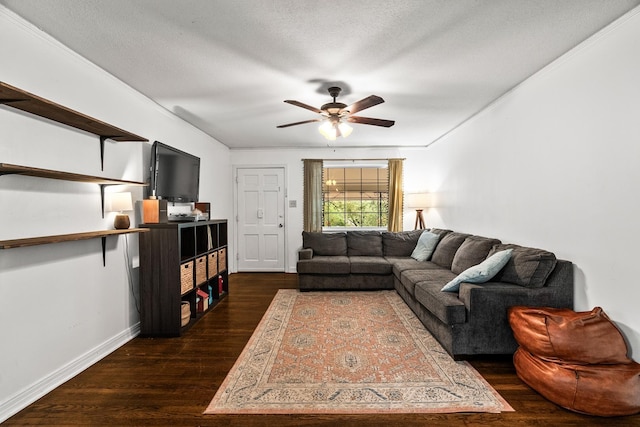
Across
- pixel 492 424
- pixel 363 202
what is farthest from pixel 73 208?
pixel 363 202

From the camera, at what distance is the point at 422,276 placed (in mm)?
3676

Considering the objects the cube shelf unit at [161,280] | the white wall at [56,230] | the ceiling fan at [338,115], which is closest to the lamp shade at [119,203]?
the white wall at [56,230]

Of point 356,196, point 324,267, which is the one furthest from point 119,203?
point 356,196

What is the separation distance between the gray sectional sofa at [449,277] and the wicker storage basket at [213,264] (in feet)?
3.98

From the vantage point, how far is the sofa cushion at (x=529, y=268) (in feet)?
8.43

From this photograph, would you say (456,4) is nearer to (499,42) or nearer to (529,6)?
(529,6)

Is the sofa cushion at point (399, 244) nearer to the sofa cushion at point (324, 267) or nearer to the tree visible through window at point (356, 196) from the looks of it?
the tree visible through window at point (356, 196)

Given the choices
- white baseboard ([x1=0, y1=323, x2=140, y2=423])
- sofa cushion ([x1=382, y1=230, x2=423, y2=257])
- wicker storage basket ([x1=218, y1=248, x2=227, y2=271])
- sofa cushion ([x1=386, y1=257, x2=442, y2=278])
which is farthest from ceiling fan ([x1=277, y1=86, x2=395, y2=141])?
white baseboard ([x1=0, y1=323, x2=140, y2=423])

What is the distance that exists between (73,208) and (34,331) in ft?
2.89

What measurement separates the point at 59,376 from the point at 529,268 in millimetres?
3647

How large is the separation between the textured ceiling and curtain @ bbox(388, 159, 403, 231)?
2.41 metres

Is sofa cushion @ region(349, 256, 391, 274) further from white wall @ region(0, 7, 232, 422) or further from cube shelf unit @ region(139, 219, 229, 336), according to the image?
white wall @ region(0, 7, 232, 422)

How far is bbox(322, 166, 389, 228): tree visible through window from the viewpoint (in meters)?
6.30

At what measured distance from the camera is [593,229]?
2334 millimetres
